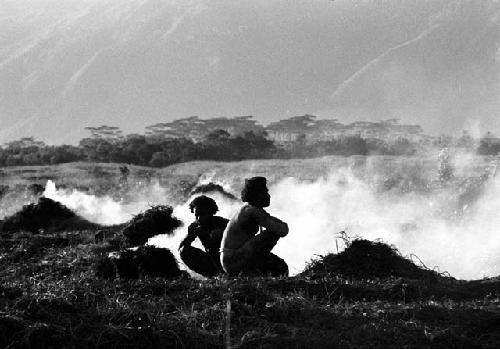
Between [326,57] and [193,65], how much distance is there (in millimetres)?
28621

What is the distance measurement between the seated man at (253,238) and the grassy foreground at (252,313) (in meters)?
0.46

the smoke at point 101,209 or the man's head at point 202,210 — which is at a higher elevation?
the smoke at point 101,209

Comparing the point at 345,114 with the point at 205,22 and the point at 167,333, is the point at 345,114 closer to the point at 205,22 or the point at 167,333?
the point at 205,22

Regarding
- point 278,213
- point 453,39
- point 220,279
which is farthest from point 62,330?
point 453,39

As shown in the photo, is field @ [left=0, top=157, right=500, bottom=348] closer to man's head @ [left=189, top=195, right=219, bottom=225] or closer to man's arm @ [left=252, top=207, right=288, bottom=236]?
man's arm @ [left=252, top=207, right=288, bottom=236]

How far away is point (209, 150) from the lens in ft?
120

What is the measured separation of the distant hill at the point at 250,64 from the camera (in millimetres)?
143500

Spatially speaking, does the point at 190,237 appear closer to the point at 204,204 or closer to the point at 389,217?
the point at 204,204

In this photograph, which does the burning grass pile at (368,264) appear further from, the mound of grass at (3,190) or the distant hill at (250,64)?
the distant hill at (250,64)

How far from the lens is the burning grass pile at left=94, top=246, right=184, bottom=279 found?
7875 millimetres

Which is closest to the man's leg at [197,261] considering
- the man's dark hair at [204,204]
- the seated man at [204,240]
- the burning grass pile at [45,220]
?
the seated man at [204,240]

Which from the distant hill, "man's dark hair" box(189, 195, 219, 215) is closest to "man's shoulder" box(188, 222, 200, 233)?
"man's dark hair" box(189, 195, 219, 215)

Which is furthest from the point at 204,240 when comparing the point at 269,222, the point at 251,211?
the point at 269,222

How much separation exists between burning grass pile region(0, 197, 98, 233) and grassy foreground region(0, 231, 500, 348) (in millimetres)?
7485
